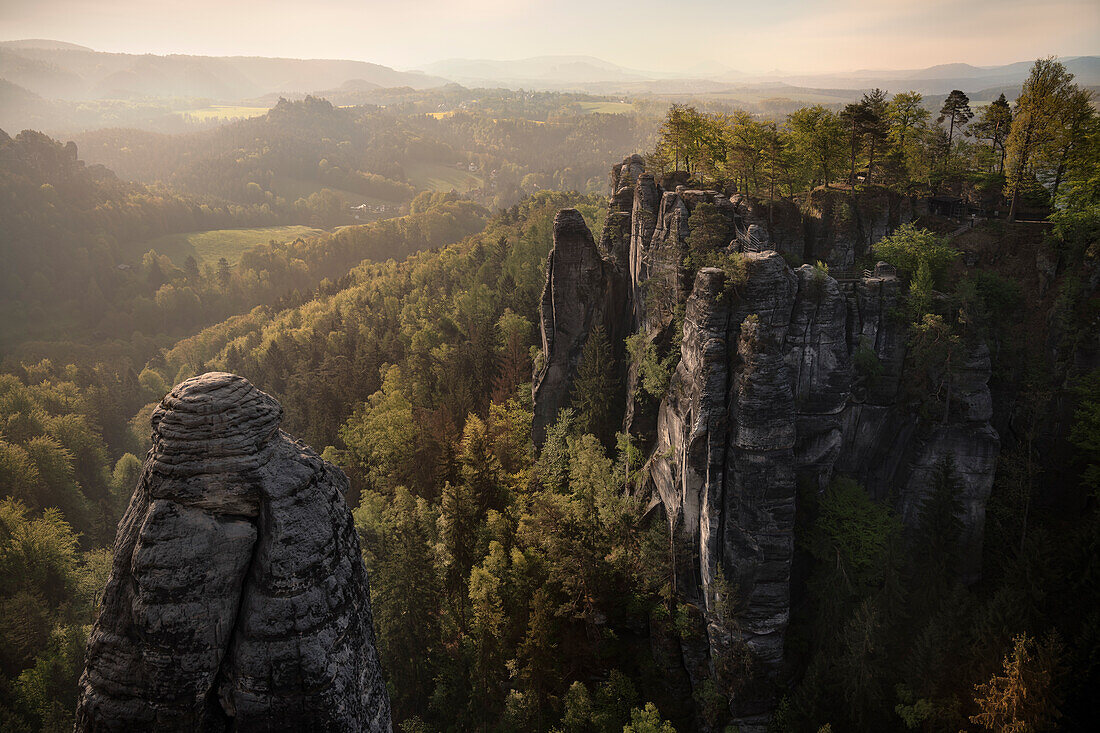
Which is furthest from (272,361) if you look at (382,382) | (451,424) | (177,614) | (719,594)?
(177,614)

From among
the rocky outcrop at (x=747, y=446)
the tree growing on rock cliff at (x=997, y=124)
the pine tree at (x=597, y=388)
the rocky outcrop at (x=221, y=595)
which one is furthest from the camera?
the tree growing on rock cliff at (x=997, y=124)

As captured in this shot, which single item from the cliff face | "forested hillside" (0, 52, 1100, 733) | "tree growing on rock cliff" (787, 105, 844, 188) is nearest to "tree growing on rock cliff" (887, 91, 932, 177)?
"forested hillside" (0, 52, 1100, 733)

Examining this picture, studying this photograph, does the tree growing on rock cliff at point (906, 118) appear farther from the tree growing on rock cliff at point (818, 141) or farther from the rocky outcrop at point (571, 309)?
the rocky outcrop at point (571, 309)

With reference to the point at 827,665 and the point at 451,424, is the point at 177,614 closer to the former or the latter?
the point at 827,665

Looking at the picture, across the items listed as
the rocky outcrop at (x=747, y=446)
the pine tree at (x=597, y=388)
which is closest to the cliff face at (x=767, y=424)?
the rocky outcrop at (x=747, y=446)

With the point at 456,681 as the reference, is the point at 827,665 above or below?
above
